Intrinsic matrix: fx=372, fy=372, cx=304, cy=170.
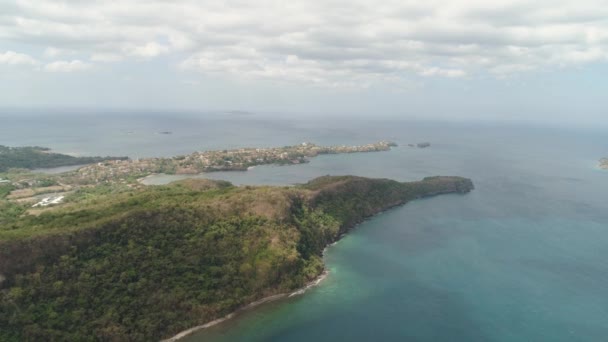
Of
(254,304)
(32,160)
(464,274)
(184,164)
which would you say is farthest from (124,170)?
(464,274)

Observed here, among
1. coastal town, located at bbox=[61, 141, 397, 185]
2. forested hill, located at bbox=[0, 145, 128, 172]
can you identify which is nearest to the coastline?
coastal town, located at bbox=[61, 141, 397, 185]

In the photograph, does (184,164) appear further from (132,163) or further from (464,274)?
(464,274)

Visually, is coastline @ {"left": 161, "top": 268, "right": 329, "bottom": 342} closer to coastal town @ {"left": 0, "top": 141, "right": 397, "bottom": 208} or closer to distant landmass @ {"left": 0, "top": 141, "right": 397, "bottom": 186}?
coastal town @ {"left": 0, "top": 141, "right": 397, "bottom": 208}

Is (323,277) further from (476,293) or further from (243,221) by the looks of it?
(476,293)

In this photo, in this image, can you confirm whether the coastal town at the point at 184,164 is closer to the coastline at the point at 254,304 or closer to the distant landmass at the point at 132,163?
the distant landmass at the point at 132,163

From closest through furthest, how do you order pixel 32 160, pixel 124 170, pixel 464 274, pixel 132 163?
pixel 464 274, pixel 124 170, pixel 132 163, pixel 32 160

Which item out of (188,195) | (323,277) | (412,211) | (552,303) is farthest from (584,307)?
(188,195)
